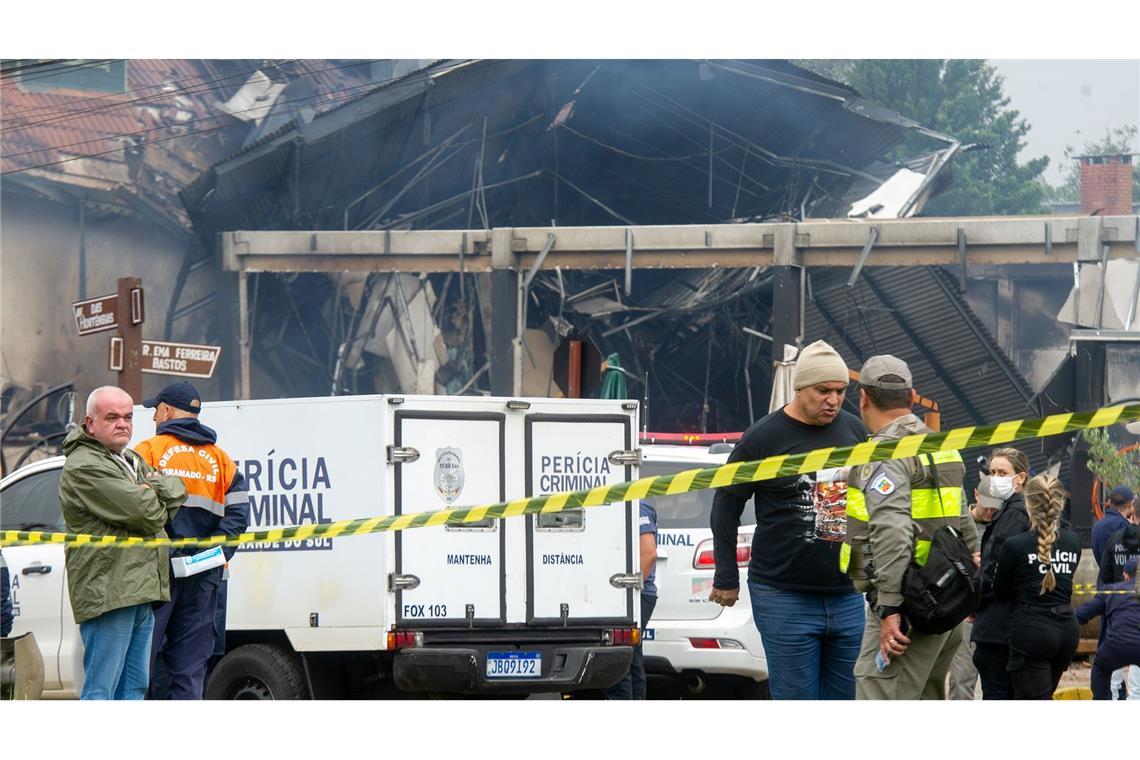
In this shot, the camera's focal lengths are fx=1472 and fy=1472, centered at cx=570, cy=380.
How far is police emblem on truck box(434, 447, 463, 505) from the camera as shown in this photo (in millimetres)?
8445

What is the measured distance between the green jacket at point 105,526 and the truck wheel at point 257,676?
1.50 meters

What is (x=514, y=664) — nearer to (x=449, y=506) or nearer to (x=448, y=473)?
(x=449, y=506)

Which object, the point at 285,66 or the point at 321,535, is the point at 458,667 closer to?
the point at 321,535

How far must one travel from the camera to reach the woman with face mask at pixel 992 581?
295 inches

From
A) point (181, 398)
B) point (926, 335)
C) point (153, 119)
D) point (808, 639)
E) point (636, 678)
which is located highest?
point (153, 119)

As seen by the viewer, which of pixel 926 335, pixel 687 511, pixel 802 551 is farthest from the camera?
pixel 926 335

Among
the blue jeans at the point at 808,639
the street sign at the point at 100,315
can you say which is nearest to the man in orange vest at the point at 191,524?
the blue jeans at the point at 808,639

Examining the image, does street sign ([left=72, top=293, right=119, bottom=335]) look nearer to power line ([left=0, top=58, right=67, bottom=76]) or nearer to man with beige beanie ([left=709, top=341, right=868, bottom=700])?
man with beige beanie ([left=709, top=341, right=868, bottom=700])

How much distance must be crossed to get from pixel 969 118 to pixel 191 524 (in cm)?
4376

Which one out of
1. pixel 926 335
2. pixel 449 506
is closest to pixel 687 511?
pixel 449 506

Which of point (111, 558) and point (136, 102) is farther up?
point (136, 102)

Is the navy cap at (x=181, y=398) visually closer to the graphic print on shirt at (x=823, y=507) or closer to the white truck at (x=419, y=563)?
the white truck at (x=419, y=563)

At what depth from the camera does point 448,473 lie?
8492 millimetres

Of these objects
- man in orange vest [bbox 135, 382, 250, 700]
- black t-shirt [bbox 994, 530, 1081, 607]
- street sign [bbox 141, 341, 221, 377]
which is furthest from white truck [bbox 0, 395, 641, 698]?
street sign [bbox 141, 341, 221, 377]
